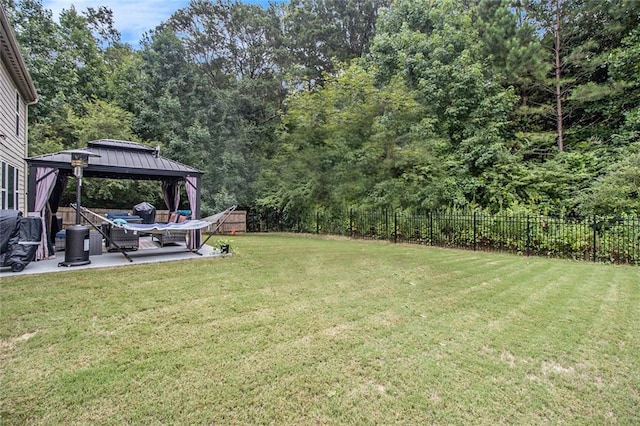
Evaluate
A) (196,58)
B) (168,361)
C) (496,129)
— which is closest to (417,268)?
(168,361)

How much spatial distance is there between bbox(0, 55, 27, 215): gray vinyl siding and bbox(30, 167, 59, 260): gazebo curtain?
1156 millimetres

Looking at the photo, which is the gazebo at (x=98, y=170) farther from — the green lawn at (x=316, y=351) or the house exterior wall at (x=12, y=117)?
the green lawn at (x=316, y=351)

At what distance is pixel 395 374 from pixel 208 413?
4.29 ft

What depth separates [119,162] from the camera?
7398mm

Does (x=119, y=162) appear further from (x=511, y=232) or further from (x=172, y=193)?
(x=511, y=232)

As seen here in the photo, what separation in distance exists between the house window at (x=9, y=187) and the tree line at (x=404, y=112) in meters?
5.73

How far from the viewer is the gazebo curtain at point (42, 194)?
6230 millimetres

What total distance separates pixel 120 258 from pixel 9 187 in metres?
3.38

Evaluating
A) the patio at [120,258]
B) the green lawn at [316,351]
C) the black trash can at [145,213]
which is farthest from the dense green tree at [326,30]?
the green lawn at [316,351]

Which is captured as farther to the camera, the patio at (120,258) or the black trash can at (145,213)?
the black trash can at (145,213)

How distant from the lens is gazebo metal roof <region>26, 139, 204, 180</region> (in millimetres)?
6719

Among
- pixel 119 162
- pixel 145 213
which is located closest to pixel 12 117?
pixel 119 162

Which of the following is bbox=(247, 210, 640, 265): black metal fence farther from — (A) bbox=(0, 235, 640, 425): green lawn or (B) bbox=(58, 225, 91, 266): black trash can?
(B) bbox=(58, 225, 91, 266): black trash can

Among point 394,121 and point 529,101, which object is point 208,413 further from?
point 529,101
